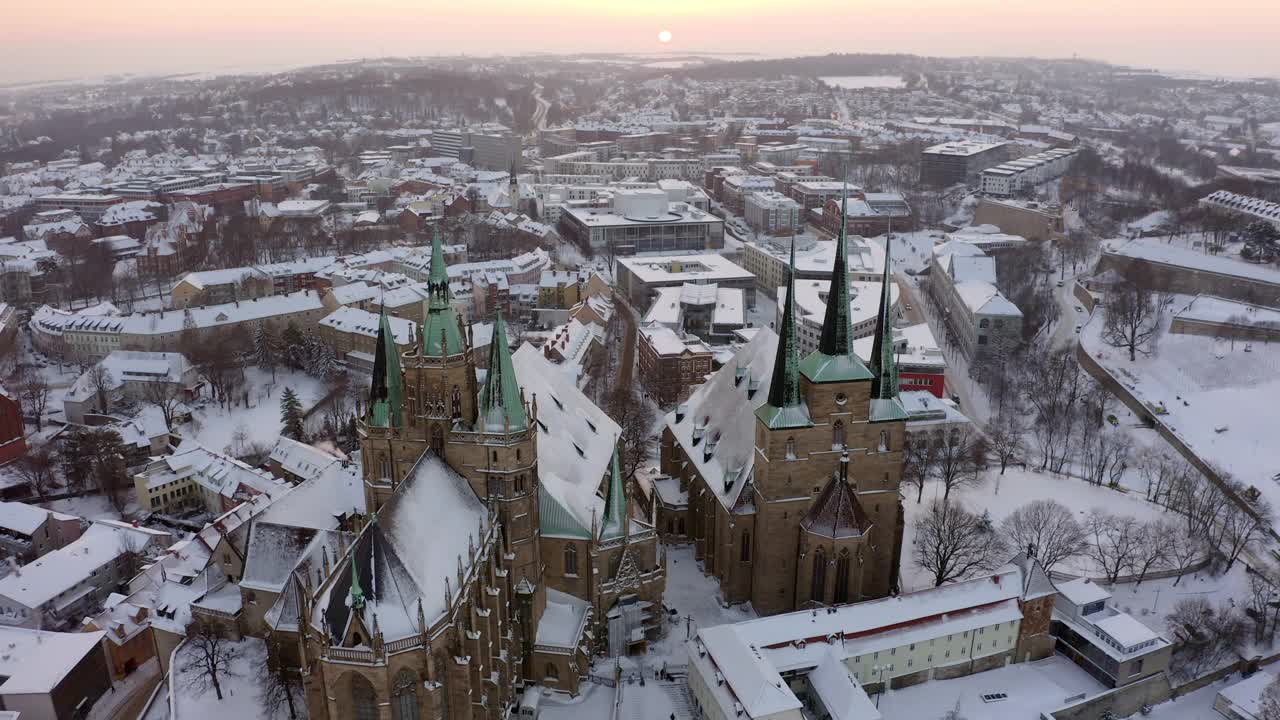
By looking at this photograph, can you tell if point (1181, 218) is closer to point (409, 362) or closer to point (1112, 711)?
point (1112, 711)

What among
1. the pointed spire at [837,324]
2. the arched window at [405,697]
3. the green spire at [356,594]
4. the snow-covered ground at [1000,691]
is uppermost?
the pointed spire at [837,324]

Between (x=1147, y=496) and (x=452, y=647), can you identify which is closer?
(x=452, y=647)

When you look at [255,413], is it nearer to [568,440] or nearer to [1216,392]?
[568,440]

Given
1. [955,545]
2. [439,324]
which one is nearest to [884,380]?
[955,545]

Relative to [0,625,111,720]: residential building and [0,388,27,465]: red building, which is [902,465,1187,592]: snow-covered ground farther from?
[0,388,27,465]: red building

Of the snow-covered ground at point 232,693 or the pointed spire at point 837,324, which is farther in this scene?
the pointed spire at point 837,324

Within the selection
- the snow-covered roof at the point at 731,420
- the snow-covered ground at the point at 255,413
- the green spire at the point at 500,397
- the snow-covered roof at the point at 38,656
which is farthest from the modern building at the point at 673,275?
the snow-covered roof at the point at 38,656

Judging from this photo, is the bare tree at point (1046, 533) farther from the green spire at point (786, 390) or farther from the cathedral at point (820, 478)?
the green spire at point (786, 390)

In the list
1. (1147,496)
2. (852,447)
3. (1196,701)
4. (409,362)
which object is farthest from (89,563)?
(1147,496)
